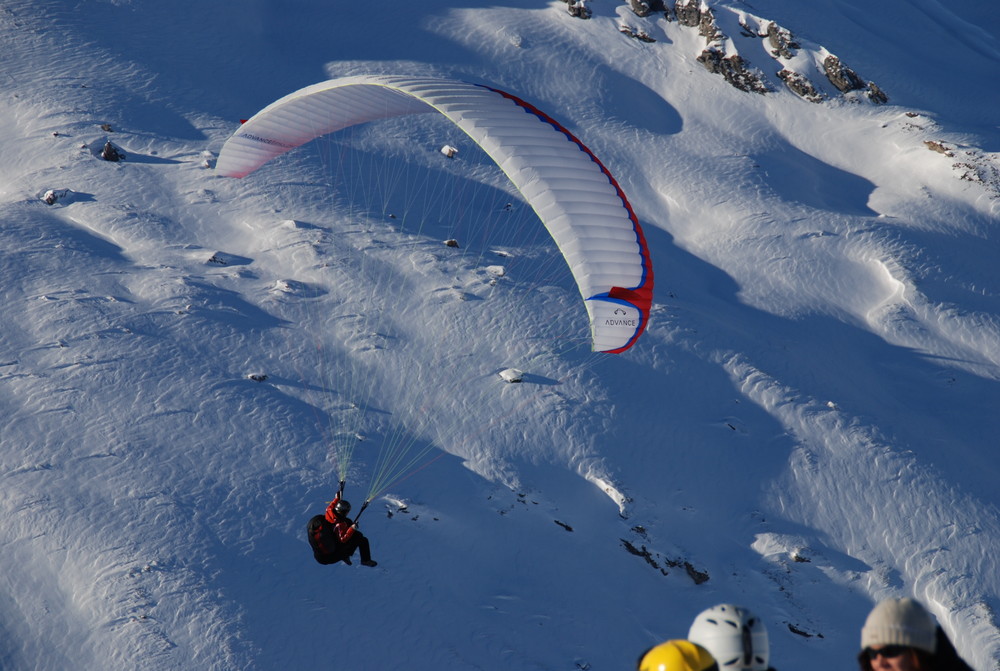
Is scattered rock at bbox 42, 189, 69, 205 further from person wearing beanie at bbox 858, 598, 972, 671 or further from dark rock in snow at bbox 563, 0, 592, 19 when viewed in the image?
person wearing beanie at bbox 858, 598, 972, 671

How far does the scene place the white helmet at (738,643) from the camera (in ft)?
13.6

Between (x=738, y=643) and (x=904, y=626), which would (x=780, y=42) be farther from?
(x=904, y=626)

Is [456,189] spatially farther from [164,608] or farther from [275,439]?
[164,608]

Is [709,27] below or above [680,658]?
above

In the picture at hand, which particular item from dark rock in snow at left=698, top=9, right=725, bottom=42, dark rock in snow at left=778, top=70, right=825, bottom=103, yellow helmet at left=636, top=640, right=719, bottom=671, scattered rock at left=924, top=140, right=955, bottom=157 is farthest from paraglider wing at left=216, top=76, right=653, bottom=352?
dark rock in snow at left=698, top=9, right=725, bottom=42

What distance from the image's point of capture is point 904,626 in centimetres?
353

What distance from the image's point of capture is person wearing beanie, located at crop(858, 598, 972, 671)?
3.51 metres

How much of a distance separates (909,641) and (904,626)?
66mm

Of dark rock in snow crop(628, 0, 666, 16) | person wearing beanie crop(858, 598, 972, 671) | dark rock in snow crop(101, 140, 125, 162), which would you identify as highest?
person wearing beanie crop(858, 598, 972, 671)

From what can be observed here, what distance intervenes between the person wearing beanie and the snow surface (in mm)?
9267

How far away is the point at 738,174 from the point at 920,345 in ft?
25.7

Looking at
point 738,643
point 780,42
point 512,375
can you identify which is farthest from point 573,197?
point 780,42

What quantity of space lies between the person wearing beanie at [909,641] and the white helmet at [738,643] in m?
0.63

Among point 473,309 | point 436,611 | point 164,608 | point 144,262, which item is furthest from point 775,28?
point 164,608
